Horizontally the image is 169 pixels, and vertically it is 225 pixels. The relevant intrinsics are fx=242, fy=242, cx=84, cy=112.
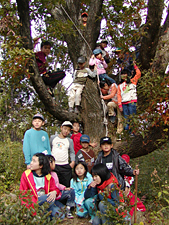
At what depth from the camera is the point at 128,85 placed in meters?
5.39

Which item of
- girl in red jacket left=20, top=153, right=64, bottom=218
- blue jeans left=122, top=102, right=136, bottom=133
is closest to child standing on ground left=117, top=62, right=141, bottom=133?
blue jeans left=122, top=102, right=136, bottom=133

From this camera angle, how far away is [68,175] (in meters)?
4.60

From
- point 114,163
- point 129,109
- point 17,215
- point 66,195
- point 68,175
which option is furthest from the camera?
point 129,109

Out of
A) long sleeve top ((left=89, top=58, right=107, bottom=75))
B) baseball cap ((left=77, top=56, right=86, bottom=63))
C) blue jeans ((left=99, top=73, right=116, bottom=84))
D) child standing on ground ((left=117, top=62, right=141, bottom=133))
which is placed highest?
baseball cap ((left=77, top=56, right=86, bottom=63))

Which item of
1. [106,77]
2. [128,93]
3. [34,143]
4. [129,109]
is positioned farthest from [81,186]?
[106,77]

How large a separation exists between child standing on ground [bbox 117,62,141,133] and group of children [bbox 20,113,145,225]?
1.29 metres

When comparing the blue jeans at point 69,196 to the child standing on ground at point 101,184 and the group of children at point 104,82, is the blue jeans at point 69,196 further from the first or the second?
the group of children at point 104,82

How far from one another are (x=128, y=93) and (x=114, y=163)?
2130 mm

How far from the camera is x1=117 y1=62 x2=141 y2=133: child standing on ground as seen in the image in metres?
5.42

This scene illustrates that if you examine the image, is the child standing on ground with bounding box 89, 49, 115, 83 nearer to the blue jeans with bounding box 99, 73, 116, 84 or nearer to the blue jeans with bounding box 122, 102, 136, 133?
the blue jeans with bounding box 99, 73, 116, 84

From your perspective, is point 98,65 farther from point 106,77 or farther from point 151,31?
point 151,31

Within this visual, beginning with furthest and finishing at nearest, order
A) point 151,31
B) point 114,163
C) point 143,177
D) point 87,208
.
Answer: point 143,177
point 151,31
point 114,163
point 87,208

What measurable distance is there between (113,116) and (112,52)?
2.23 metres

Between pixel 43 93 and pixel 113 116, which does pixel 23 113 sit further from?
pixel 113 116
